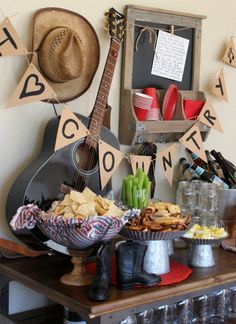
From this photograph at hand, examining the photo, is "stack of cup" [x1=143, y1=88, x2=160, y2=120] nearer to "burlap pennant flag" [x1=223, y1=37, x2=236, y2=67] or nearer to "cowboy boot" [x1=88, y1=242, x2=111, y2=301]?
"burlap pennant flag" [x1=223, y1=37, x2=236, y2=67]

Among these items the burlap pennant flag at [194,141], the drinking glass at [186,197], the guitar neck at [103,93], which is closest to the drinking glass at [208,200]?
the drinking glass at [186,197]

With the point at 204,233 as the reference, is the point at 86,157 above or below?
above

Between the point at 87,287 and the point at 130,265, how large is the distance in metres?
0.13

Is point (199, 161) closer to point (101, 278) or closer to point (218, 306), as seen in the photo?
point (218, 306)

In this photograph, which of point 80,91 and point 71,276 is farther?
point 80,91

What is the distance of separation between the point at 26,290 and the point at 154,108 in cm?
79

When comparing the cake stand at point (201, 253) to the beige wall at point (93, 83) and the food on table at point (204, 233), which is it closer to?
the food on table at point (204, 233)

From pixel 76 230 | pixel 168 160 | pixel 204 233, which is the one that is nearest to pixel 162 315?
pixel 204 233

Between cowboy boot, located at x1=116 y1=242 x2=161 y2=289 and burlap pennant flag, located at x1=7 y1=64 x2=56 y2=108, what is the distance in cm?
55

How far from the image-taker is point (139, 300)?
4.67ft

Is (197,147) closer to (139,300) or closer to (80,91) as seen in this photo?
(80,91)

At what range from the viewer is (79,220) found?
4.67 ft

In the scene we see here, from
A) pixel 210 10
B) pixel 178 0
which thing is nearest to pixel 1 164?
pixel 178 0

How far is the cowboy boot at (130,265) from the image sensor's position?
4.78 feet
